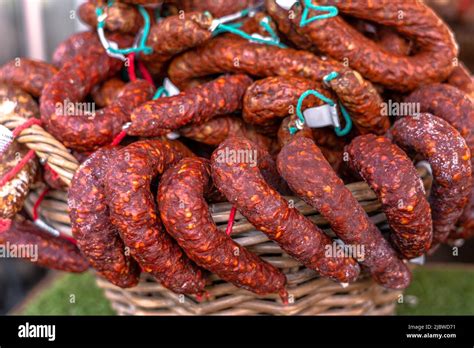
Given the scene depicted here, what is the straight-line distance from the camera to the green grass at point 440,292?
180 centimetres

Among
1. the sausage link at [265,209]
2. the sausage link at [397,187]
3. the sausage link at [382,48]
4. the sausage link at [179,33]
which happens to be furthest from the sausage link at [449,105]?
the sausage link at [179,33]

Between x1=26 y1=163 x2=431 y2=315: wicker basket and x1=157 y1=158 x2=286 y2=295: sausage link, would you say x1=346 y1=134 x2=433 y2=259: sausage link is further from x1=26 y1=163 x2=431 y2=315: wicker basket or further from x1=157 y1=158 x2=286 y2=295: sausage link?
x1=157 y1=158 x2=286 y2=295: sausage link

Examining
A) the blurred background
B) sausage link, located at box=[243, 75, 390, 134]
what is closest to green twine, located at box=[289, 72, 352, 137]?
sausage link, located at box=[243, 75, 390, 134]

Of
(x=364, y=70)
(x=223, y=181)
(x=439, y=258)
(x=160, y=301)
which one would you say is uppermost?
(x=364, y=70)

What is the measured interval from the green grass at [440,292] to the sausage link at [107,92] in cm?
116

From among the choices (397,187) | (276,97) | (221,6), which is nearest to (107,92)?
(221,6)

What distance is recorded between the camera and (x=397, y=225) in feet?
3.80

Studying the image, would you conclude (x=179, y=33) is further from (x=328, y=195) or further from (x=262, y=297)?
(x=262, y=297)

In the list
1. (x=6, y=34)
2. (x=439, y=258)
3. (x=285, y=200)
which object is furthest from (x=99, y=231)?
(x=439, y=258)

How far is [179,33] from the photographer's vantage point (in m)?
1.37

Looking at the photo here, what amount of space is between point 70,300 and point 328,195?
3.51 feet

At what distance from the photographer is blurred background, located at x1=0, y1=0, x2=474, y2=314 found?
6.82ft
